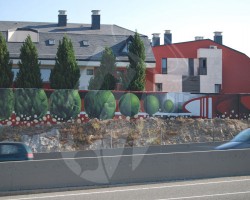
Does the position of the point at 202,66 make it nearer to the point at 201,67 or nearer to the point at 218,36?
the point at 201,67

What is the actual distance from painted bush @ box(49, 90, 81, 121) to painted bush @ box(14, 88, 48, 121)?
586 millimetres

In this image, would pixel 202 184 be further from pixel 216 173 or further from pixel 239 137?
pixel 239 137

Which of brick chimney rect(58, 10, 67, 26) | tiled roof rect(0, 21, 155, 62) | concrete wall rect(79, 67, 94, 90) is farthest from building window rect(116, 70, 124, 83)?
brick chimney rect(58, 10, 67, 26)

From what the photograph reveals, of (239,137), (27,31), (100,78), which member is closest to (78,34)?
(27,31)

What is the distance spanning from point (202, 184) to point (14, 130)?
2132cm

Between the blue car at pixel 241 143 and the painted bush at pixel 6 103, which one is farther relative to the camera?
the painted bush at pixel 6 103

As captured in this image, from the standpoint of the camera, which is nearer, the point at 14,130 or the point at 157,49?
the point at 14,130

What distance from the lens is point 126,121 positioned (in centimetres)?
3834

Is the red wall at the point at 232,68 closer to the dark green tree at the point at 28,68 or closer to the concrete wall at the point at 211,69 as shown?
the concrete wall at the point at 211,69

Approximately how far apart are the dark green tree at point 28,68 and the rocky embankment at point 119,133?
535 centimetres

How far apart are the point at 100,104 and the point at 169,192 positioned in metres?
24.5

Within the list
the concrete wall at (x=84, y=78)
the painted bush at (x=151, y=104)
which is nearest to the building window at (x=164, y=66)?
the concrete wall at (x=84, y=78)

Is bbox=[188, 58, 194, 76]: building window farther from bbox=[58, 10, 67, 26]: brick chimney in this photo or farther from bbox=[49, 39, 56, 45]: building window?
bbox=[49, 39, 56, 45]: building window

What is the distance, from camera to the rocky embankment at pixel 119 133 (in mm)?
34281
